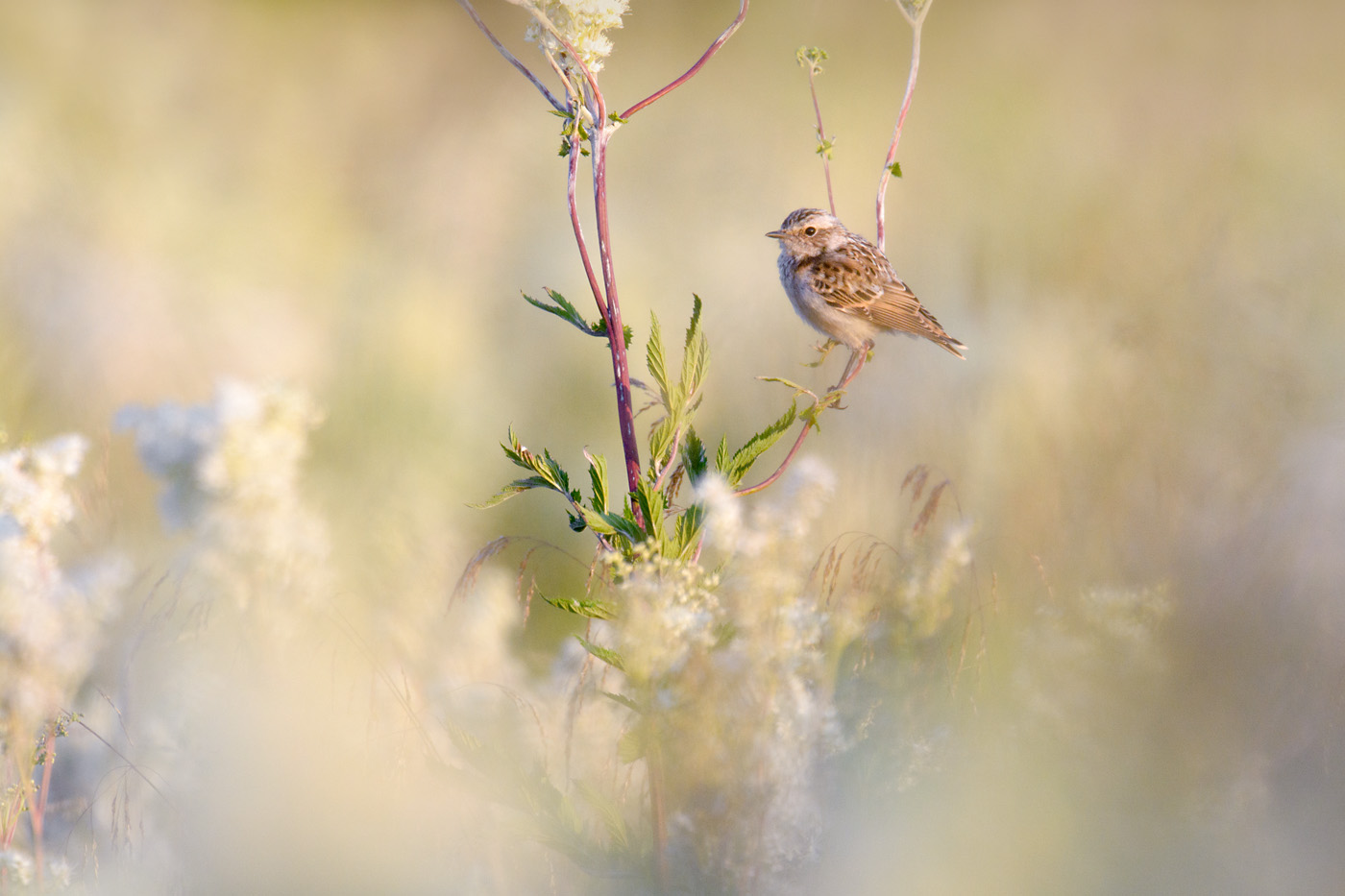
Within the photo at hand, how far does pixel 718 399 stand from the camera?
171 centimetres

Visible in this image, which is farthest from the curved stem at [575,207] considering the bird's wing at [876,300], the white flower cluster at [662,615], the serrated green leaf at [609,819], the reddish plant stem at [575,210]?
the bird's wing at [876,300]

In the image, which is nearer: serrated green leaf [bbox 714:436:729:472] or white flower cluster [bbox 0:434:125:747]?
white flower cluster [bbox 0:434:125:747]

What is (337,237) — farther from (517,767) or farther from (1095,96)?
(1095,96)

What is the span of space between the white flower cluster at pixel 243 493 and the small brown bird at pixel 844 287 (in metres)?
0.87

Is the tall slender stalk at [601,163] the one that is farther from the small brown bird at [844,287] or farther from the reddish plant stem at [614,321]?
the small brown bird at [844,287]

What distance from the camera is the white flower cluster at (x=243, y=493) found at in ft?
2.74

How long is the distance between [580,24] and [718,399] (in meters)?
0.86

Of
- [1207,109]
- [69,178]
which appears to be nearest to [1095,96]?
[1207,109]

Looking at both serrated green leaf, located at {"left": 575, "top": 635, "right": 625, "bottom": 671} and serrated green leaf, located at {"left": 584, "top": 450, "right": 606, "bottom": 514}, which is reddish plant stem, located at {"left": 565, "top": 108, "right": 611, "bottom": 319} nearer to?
serrated green leaf, located at {"left": 584, "top": 450, "right": 606, "bottom": 514}

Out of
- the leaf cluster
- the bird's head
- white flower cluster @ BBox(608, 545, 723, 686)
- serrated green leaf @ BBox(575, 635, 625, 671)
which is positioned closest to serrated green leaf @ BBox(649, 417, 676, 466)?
the leaf cluster

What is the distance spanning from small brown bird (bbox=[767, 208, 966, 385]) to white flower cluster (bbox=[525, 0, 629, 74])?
2.09ft

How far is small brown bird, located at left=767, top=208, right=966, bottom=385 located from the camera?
152cm

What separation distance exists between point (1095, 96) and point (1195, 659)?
1.11 metres

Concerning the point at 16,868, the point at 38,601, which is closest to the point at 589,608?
the point at 38,601
